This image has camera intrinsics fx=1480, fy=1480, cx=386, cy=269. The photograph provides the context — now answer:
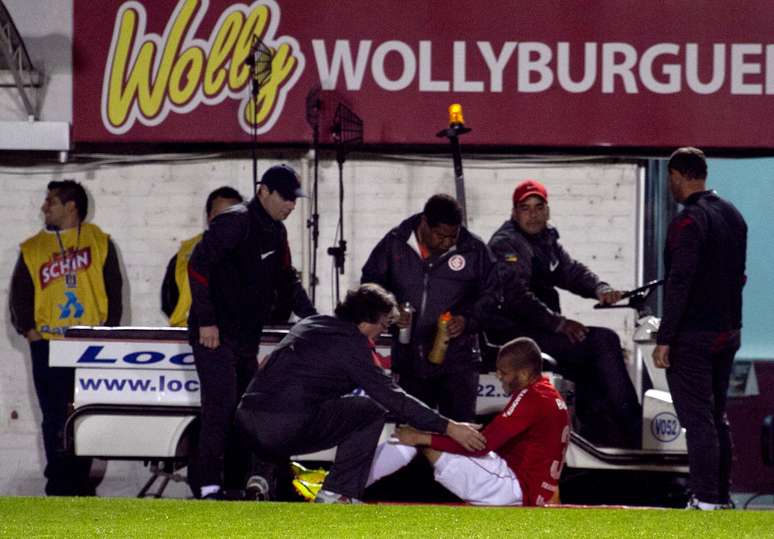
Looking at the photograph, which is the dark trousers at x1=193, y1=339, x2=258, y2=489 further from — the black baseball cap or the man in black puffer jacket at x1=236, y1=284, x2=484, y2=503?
the black baseball cap

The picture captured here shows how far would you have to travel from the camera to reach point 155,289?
10047 millimetres

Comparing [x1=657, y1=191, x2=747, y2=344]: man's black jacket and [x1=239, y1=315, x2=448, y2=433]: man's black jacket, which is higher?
[x1=657, y1=191, x2=747, y2=344]: man's black jacket

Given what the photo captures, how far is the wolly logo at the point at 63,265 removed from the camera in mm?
9328

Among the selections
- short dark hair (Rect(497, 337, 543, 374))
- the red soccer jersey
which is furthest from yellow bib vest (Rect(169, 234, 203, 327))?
short dark hair (Rect(497, 337, 543, 374))

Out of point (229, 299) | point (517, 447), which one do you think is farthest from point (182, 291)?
point (517, 447)

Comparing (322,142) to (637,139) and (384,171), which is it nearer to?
(384,171)

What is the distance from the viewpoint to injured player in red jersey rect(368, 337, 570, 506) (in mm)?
7152

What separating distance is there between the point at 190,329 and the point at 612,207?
354 cm

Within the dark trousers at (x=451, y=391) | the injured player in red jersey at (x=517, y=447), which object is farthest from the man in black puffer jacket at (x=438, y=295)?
the injured player in red jersey at (x=517, y=447)

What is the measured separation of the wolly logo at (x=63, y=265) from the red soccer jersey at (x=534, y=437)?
317 cm

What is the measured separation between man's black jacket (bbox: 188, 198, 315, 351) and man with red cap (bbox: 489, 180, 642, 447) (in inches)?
52.3

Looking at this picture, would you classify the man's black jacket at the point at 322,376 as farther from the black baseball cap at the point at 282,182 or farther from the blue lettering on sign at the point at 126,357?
the blue lettering on sign at the point at 126,357

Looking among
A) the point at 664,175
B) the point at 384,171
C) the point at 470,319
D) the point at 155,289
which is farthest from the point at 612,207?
the point at 155,289

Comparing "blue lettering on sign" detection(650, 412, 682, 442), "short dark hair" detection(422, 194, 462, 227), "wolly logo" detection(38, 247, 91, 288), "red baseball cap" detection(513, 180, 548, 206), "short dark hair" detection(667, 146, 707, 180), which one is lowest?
"blue lettering on sign" detection(650, 412, 682, 442)
